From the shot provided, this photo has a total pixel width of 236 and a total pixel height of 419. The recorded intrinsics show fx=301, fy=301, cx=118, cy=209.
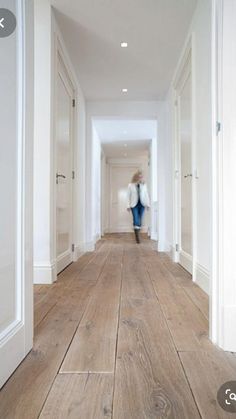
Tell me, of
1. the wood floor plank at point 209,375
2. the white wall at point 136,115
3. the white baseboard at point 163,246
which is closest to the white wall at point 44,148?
the wood floor plank at point 209,375

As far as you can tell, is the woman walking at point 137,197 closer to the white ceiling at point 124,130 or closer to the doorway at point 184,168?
the white ceiling at point 124,130

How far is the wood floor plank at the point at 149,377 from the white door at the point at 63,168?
1547mm

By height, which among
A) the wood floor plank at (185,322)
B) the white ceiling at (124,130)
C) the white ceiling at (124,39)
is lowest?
the wood floor plank at (185,322)

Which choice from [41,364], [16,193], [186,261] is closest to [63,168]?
[186,261]

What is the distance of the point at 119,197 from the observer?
929 centimetres

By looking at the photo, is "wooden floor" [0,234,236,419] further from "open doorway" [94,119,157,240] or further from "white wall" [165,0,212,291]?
"open doorway" [94,119,157,240]

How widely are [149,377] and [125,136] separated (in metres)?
5.98

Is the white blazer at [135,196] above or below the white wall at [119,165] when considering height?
below

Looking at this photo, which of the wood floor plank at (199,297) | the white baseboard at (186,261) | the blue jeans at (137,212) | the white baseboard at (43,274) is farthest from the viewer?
the blue jeans at (137,212)

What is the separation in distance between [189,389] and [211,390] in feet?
0.22

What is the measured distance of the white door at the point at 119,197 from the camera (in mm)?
9242

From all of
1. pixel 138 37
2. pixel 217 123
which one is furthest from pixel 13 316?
pixel 138 37

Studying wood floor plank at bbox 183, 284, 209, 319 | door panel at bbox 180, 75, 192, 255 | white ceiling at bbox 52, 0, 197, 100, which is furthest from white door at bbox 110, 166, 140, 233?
wood floor plank at bbox 183, 284, 209, 319

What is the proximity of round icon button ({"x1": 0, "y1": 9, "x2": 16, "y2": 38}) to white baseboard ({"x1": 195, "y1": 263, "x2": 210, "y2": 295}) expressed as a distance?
1.82 metres
